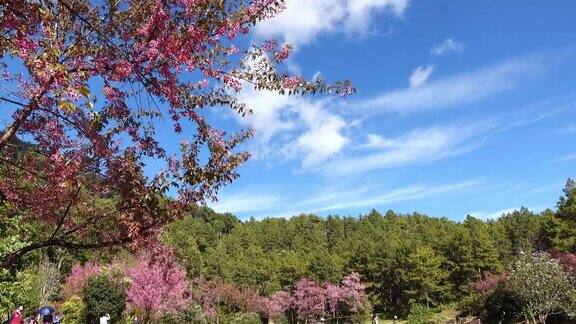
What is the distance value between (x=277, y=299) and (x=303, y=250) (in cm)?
2827

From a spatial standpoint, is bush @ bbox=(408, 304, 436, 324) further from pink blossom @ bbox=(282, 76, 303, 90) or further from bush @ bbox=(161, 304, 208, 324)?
pink blossom @ bbox=(282, 76, 303, 90)

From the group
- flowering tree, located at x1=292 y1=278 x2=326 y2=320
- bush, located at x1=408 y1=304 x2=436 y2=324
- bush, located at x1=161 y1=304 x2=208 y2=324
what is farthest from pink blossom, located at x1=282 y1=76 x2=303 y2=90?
flowering tree, located at x1=292 y1=278 x2=326 y2=320

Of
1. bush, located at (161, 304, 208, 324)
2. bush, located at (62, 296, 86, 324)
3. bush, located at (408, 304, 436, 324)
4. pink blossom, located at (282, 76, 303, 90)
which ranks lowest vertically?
bush, located at (408, 304, 436, 324)

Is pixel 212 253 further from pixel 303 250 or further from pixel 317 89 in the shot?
pixel 317 89

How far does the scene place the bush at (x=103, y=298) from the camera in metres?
32.8

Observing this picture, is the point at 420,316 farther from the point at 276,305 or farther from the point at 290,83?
the point at 290,83

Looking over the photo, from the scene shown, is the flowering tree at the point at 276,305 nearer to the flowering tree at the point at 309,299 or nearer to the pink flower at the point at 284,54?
the flowering tree at the point at 309,299

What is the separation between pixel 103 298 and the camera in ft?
109

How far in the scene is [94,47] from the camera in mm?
4594

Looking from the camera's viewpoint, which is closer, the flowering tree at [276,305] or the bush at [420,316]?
the bush at [420,316]

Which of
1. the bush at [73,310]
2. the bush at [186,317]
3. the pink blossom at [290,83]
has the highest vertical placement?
the pink blossom at [290,83]

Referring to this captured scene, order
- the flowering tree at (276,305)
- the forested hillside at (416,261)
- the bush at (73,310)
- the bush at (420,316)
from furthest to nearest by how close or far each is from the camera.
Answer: the flowering tree at (276,305)
the forested hillside at (416,261)
the bush at (420,316)
the bush at (73,310)

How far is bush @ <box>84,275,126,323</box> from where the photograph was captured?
3284 centimetres

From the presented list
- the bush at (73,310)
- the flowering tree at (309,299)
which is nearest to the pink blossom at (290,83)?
the bush at (73,310)
